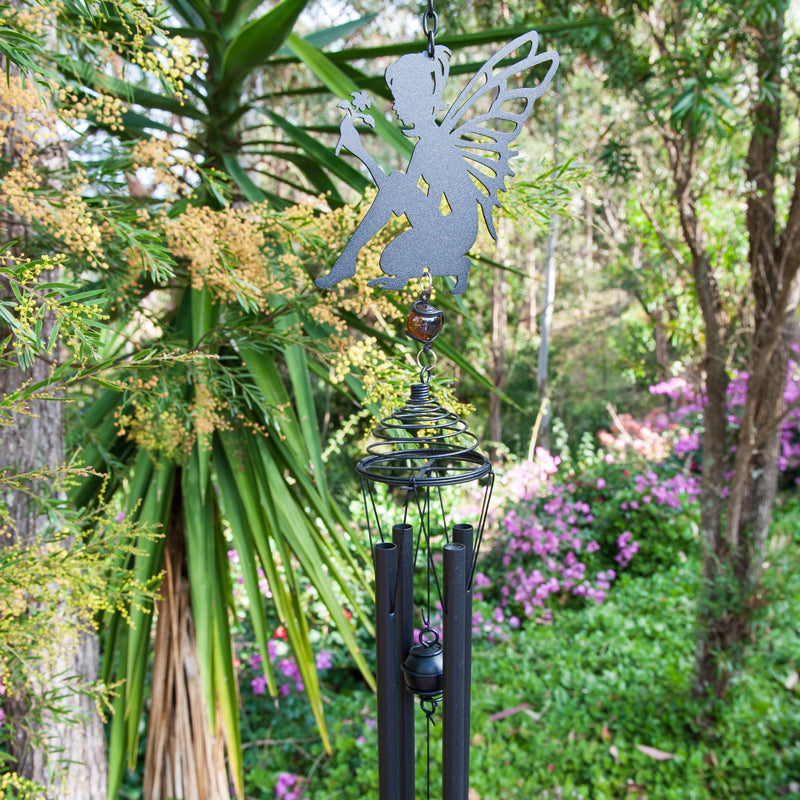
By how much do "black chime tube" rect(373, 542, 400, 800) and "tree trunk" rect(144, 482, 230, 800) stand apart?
1.00 m

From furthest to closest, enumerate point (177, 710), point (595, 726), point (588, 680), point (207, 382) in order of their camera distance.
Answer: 1. point (588, 680)
2. point (595, 726)
3. point (177, 710)
4. point (207, 382)

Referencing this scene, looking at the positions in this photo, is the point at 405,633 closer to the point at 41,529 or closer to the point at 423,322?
the point at 423,322

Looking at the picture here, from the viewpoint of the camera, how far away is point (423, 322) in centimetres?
76

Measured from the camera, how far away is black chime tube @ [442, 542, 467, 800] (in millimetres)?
706

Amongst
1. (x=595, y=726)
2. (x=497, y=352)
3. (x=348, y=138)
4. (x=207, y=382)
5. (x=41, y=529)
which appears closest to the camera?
(x=348, y=138)

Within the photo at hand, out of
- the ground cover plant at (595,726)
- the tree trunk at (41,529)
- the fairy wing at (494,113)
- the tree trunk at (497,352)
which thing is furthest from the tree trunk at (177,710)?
the tree trunk at (497,352)

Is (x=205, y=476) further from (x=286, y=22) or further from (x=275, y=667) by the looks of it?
(x=275, y=667)

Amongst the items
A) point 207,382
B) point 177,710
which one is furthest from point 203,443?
point 177,710

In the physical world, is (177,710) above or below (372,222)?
below

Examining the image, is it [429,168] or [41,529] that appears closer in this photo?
[429,168]

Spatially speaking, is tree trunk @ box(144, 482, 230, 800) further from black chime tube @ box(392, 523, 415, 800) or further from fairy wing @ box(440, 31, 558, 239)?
fairy wing @ box(440, 31, 558, 239)

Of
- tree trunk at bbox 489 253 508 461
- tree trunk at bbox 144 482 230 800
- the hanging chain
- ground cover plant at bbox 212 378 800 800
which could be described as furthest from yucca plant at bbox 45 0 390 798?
tree trunk at bbox 489 253 508 461

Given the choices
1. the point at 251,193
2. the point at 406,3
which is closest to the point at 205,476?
the point at 251,193

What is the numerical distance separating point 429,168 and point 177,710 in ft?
5.10
